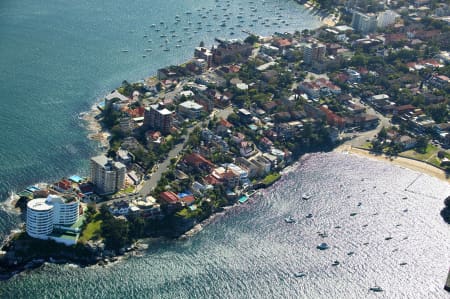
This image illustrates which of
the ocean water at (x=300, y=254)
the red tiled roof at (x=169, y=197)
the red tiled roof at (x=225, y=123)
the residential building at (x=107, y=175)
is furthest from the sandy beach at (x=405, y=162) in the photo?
the residential building at (x=107, y=175)

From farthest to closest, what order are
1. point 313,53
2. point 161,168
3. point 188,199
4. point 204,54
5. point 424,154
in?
point 313,53
point 204,54
point 424,154
point 161,168
point 188,199

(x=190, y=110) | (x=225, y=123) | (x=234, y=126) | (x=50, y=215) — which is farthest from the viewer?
(x=190, y=110)

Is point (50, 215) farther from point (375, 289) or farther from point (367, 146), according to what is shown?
point (367, 146)

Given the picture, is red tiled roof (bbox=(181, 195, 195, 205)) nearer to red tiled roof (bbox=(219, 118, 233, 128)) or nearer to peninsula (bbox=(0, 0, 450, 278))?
peninsula (bbox=(0, 0, 450, 278))

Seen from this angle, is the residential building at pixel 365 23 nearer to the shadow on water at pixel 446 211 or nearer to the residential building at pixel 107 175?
the shadow on water at pixel 446 211

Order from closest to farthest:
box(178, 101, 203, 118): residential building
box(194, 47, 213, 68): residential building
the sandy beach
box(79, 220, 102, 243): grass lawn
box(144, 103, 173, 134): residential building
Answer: box(79, 220, 102, 243): grass lawn
the sandy beach
box(144, 103, 173, 134): residential building
box(178, 101, 203, 118): residential building
box(194, 47, 213, 68): residential building

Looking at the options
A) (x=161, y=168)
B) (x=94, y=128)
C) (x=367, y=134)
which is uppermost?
(x=161, y=168)

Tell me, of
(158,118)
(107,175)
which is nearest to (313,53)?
(158,118)

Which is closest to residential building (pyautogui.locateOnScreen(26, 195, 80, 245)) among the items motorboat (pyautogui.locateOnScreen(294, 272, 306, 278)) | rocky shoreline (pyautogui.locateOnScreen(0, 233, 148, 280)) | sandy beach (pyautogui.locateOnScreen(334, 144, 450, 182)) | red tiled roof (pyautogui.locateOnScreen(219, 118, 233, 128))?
rocky shoreline (pyautogui.locateOnScreen(0, 233, 148, 280))

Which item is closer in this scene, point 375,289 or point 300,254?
point 375,289
